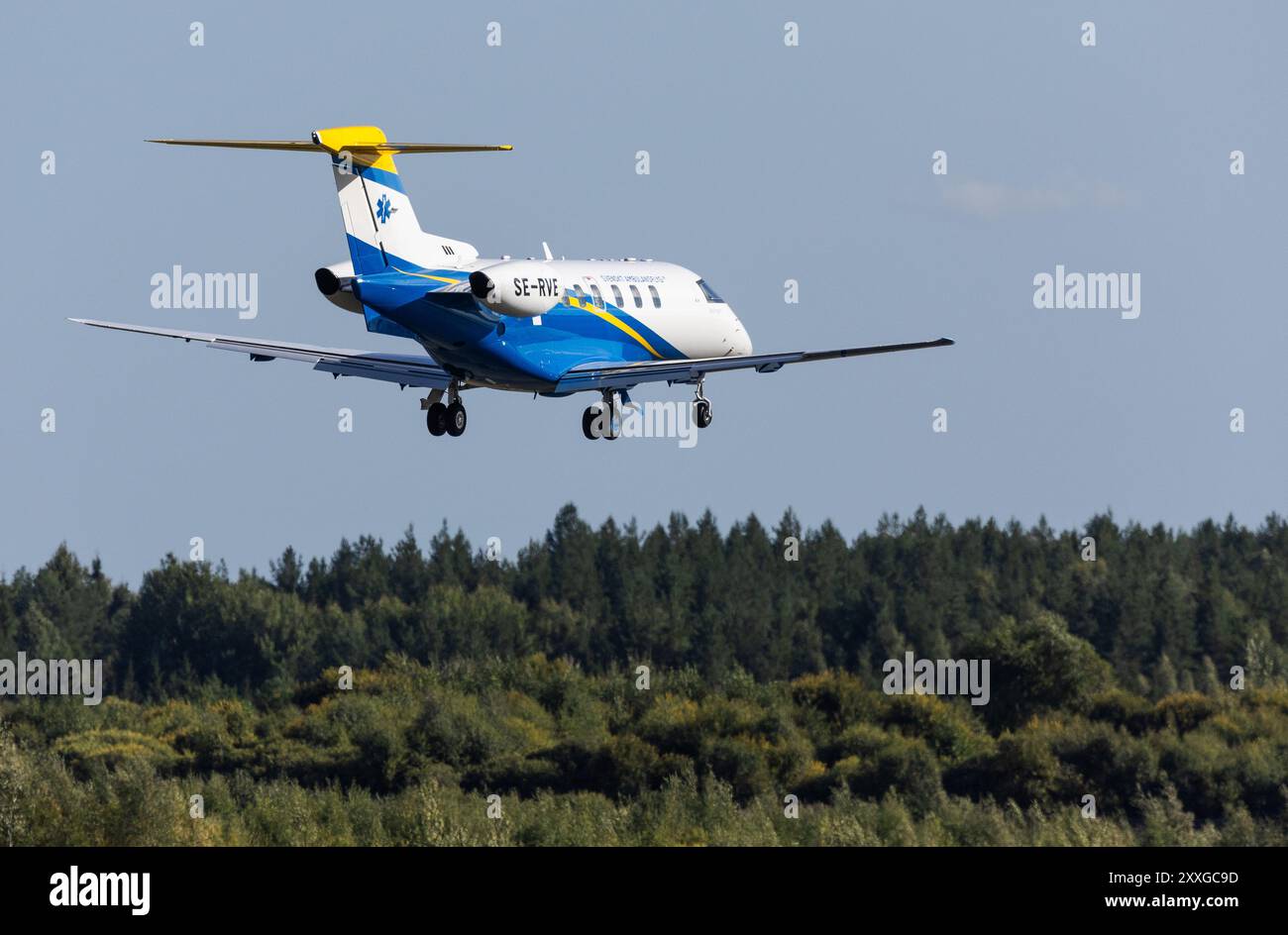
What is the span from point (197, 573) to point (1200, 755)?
246 ft

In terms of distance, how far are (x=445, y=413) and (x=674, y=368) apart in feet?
18.5

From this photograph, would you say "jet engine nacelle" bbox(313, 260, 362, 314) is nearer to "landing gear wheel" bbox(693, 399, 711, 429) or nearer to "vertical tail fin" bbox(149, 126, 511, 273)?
"vertical tail fin" bbox(149, 126, 511, 273)

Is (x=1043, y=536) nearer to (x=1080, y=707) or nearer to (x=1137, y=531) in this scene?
(x=1137, y=531)

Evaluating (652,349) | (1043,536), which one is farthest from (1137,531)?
(652,349)

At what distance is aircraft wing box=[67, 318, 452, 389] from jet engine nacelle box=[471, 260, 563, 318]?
3541mm

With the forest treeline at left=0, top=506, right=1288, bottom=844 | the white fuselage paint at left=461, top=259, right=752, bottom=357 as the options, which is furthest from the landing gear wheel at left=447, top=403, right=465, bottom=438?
the forest treeline at left=0, top=506, right=1288, bottom=844

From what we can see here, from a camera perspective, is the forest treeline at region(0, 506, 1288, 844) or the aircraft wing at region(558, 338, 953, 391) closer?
the aircraft wing at region(558, 338, 953, 391)

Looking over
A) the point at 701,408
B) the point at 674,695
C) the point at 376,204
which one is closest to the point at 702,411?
the point at 701,408

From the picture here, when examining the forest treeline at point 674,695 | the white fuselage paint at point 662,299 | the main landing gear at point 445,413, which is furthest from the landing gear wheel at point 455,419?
the forest treeline at point 674,695

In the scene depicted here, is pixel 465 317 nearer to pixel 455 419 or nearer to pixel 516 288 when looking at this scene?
pixel 516 288

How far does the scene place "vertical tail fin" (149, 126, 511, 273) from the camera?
175 feet

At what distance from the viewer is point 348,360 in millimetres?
57156

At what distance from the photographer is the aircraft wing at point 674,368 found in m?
56.0

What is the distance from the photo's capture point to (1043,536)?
15050cm
